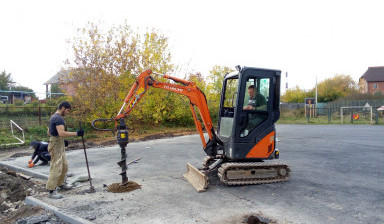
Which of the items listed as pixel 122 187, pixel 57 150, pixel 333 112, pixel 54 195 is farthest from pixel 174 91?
pixel 333 112

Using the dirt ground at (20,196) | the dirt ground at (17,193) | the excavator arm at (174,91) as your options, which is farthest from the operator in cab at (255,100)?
the dirt ground at (17,193)

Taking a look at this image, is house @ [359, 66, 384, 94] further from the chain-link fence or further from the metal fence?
the metal fence

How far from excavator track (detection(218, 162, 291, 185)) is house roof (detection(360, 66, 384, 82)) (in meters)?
65.5

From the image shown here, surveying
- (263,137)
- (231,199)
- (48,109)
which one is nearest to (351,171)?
(263,137)

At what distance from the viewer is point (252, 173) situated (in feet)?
21.4

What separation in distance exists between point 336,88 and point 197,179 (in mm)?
53045

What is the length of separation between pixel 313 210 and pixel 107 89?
1448 cm

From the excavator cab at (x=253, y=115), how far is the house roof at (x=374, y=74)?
6547cm

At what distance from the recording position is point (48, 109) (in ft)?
56.2

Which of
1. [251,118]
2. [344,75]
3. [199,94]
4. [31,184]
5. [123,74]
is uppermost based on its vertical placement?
[344,75]

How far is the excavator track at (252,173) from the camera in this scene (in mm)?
6309

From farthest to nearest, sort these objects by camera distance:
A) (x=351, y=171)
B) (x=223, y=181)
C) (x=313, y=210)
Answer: (x=351, y=171) < (x=223, y=181) < (x=313, y=210)

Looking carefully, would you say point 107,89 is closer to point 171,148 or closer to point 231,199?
point 171,148

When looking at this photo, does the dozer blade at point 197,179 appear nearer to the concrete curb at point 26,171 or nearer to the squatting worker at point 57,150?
the squatting worker at point 57,150
